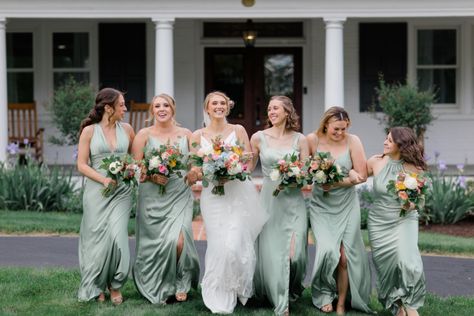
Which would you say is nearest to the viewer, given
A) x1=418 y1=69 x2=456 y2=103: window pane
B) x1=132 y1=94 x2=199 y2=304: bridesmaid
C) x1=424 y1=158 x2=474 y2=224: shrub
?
x1=132 y1=94 x2=199 y2=304: bridesmaid

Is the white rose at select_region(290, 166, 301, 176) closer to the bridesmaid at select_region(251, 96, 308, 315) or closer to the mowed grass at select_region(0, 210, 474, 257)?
the bridesmaid at select_region(251, 96, 308, 315)

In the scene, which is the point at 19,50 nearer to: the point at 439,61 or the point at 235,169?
the point at 439,61

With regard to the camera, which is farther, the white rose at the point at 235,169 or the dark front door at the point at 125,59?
the dark front door at the point at 125,59

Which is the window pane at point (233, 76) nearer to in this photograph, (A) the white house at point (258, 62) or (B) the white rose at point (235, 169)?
(A) the white house at point (258, 62)

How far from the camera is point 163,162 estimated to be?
644 cm

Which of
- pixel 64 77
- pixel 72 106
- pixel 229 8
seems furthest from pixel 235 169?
pixel 64 77

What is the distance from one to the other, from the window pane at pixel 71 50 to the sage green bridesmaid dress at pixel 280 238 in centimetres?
1135

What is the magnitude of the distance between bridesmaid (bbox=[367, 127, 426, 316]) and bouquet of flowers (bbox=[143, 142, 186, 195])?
1.56 meters

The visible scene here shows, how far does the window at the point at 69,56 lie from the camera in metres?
17.3

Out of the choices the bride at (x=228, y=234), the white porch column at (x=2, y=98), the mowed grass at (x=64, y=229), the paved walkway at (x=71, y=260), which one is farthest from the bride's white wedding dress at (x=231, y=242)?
the white porch column at (x=2, y=98)

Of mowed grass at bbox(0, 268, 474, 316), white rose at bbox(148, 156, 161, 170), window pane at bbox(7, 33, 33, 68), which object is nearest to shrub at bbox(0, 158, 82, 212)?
mowed grass at bbox(0, 268, 474, 316)

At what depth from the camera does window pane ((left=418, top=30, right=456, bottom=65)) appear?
56.4 feet

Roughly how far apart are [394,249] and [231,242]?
1263 millimetres

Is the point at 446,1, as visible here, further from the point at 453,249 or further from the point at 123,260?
the point at 123,260
